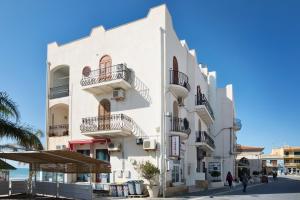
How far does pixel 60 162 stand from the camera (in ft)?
58.0

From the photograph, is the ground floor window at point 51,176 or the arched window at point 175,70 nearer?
the arched window at point 175,70

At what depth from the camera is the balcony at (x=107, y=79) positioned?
2311cm

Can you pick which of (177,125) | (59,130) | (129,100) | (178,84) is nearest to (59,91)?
(59,130)

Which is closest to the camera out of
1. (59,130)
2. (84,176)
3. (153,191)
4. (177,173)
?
(153,191)

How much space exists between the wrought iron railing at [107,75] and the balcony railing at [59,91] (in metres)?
3.21

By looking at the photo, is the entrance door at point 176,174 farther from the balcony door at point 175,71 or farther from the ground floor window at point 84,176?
the ground floor window at point 84,176

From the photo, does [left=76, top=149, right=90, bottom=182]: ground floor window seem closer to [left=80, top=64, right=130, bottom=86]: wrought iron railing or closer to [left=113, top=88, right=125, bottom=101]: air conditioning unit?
[left=113, top=88, right=125, bottom=101]: air conditioning unit

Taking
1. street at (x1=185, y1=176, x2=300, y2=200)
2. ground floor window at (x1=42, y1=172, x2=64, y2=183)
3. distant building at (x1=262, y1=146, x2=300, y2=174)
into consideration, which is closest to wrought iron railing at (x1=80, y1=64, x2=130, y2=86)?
ground floor window at (x1=42, y1=172, x2=64, y2=183)

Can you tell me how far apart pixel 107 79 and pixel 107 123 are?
10.00 ft

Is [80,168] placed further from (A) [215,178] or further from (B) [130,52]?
(A) [215,178]

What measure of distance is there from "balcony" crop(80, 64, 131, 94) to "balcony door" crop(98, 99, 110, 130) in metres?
0.90

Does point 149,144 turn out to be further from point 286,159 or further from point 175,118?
point 286,159

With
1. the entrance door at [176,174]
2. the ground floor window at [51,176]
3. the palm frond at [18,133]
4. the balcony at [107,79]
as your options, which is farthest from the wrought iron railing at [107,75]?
the palm frond at [18,133]

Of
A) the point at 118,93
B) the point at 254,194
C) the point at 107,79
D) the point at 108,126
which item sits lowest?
the point at 254,194
